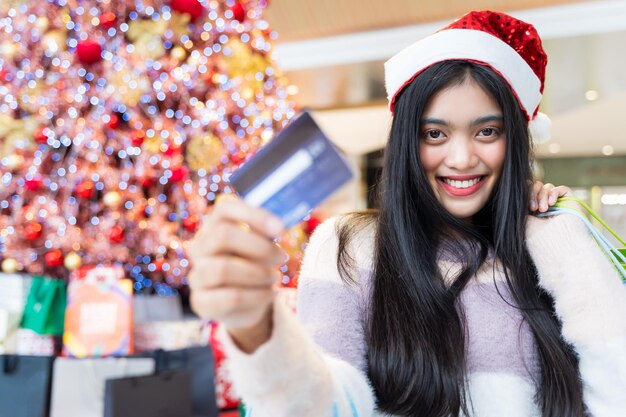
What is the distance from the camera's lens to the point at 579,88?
5.30 m

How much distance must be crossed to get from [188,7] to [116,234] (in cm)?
101

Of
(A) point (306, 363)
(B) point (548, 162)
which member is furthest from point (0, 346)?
(B) point (548, 162)

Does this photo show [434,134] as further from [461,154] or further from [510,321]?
[510,321]

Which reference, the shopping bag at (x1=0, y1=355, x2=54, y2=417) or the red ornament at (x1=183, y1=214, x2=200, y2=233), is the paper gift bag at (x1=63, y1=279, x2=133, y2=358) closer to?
the shopping bag at (x1=0, y1=355, x2=54, y2=417)

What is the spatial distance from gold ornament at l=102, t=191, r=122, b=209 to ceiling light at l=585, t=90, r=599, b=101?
4704mm

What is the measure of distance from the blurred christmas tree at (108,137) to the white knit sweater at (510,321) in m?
A: 1.46

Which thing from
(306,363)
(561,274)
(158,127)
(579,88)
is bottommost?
(306,363)

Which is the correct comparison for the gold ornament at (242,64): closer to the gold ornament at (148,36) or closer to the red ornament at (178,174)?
the gold ornament at (148,36)

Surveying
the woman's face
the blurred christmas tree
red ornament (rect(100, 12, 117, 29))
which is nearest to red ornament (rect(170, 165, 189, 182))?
the blurred christmas tree

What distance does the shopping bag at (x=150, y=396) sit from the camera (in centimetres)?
170

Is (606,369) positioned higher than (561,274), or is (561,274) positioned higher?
(561,274)

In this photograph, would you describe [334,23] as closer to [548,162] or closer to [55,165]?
[55,165]

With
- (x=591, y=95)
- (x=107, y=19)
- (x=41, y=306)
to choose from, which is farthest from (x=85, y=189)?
(x=591, y=95)

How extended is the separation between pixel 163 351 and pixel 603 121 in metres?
6.12
